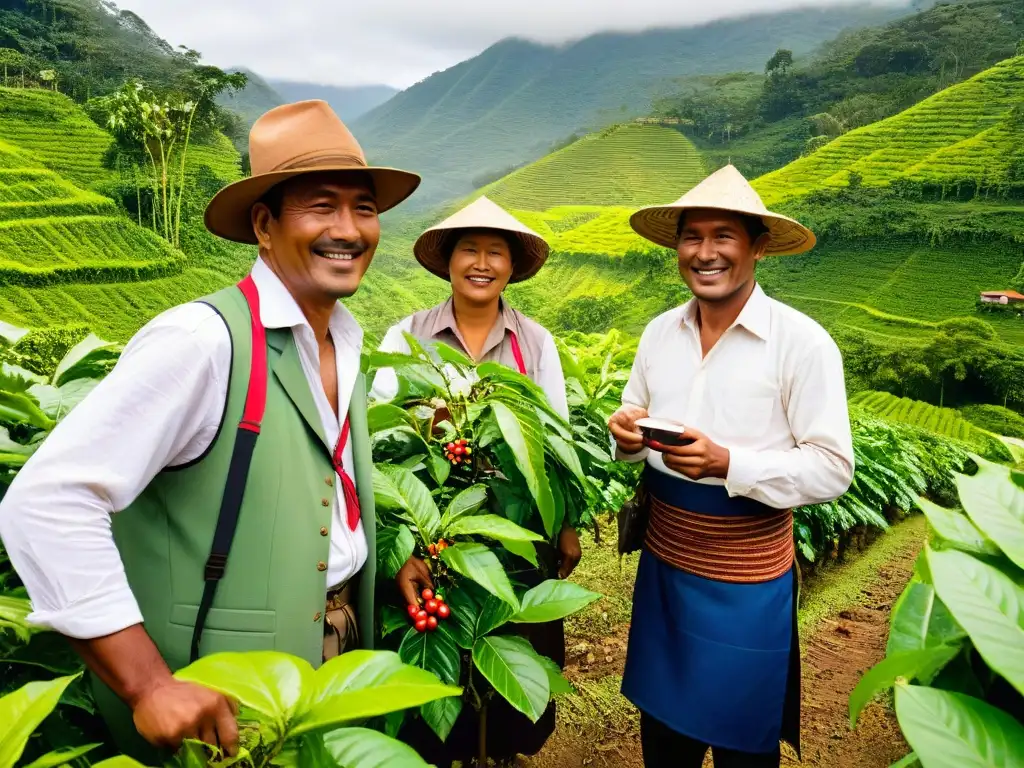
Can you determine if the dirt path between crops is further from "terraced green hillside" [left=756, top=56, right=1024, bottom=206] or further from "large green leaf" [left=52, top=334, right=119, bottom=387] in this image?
"terraced green hillside" [left=756, top=56, right=1024, bottom=206]

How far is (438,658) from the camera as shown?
107 cm

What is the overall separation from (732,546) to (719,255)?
0.67m

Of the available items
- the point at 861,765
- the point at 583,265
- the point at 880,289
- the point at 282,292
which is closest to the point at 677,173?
the point at 583,265

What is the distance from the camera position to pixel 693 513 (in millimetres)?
1522

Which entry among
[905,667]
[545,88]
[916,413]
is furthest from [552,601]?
[545,88]

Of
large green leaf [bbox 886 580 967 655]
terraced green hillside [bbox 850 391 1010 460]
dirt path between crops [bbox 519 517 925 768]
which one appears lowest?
terraced green hillside [bbox 850 391 1010 460]

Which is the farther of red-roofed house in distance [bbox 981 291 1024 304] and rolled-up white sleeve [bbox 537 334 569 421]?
red-roofed house in distance [bbox 981 291 1024 304]

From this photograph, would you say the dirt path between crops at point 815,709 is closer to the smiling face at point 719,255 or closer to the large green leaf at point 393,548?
the large green leaf at point 393,548

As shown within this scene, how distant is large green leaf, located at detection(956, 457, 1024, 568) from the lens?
61 cm

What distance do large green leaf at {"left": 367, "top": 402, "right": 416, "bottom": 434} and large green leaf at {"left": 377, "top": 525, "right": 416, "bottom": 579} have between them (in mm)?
213

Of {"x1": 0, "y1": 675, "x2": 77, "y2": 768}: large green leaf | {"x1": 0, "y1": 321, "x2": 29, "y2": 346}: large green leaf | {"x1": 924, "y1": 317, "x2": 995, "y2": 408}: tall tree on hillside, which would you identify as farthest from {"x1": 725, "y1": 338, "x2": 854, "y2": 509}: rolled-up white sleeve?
{"x1": 924, "y1": 317, "x2": 995, "y2": 408}: tall tree on hillside

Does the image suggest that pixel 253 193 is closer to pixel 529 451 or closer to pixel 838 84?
pixel 529 451

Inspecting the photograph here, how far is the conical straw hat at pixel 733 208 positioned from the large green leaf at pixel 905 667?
3.46 feet

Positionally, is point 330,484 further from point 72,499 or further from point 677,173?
point 677,173
